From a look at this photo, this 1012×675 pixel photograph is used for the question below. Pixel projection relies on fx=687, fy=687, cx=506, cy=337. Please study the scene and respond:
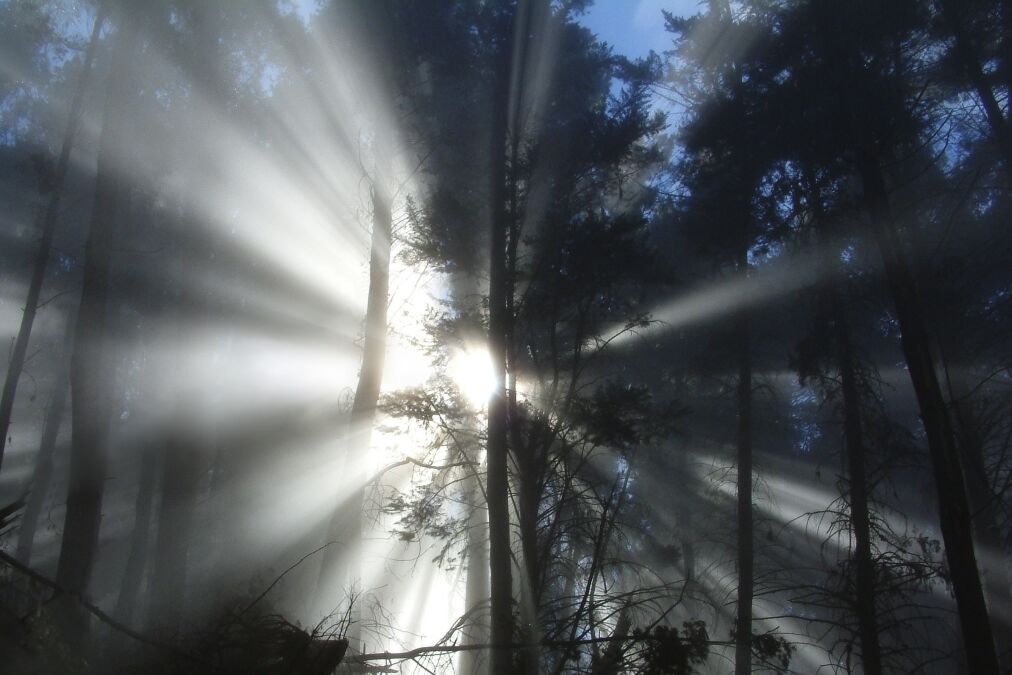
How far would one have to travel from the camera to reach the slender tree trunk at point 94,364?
8266 millimetres

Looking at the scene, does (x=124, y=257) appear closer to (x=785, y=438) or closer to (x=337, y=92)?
(x=337, y=92)

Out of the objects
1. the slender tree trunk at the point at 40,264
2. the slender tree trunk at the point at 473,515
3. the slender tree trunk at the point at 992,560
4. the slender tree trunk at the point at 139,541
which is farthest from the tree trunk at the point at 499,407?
the slender tree trunk at the point at 139,541

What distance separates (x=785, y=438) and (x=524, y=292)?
39.2ft

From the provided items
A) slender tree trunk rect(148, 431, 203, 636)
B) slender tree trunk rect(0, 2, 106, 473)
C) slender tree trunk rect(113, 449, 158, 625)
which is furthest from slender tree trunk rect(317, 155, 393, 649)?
slender tree trunk rect(113, 449, 158, 625)

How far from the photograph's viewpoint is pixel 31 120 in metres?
17.0

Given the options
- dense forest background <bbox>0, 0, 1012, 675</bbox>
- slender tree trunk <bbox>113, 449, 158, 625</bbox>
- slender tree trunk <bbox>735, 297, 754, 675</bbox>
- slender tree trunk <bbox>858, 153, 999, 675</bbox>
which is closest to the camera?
slender tree trunk <bbox>858, 153, 999, 675</bbox>

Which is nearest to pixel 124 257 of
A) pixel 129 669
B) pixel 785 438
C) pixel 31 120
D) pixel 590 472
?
pixel 31 120

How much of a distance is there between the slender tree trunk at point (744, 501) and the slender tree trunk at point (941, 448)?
3.95 m

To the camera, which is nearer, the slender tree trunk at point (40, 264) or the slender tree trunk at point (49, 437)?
the slender tree trunk at point (40, 264)

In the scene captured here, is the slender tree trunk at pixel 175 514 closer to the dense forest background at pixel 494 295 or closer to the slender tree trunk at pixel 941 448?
the dense forest background at pixel 494 295

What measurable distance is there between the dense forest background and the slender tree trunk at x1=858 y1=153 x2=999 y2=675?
35mm

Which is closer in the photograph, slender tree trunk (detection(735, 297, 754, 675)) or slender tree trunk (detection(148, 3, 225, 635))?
slender tree trunk (detection(735, 297, 754, 675))

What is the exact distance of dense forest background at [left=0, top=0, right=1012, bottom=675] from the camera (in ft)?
26.6

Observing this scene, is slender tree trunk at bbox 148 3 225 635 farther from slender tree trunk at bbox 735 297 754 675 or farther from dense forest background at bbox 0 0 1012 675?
slender tree trunk at bbox 735 297 754 675
